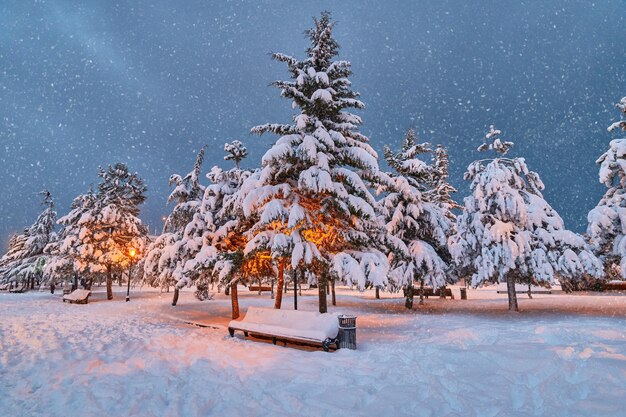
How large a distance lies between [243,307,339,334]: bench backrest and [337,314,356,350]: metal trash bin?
169 millimetres

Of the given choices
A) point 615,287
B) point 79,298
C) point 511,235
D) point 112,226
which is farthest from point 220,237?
point 615,287

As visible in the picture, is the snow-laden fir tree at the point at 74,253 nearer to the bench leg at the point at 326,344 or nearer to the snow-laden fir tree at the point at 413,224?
the snow-laden fir tree at the point at 413,224

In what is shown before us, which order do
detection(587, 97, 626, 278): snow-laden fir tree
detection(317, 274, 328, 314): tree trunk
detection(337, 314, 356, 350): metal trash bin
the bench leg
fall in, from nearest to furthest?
the bench leg, detection(337, 314, 356, 350): metal trash bin, detection(317, 274, 328, 314): tree trunk, detection(587, 97, 626, 278): snow-laden fir tree

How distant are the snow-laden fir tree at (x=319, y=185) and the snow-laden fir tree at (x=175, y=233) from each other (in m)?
6.10

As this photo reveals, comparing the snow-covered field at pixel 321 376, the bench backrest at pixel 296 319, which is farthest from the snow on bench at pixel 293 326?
the snow-covered field at pixel 321 376

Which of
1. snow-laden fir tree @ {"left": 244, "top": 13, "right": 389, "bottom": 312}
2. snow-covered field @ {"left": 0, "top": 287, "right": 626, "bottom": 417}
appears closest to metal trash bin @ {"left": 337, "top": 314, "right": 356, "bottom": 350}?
snow-covered field @ {"left": 0, "top": 287, "right": 626, "bottom": 417}

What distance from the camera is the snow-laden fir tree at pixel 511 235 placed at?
18.7 m

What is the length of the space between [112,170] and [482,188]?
3089 cm

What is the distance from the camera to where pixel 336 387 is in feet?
23.4

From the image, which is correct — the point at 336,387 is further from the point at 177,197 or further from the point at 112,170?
the point at 112,170

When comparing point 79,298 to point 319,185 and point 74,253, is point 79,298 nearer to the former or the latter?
point 74,253

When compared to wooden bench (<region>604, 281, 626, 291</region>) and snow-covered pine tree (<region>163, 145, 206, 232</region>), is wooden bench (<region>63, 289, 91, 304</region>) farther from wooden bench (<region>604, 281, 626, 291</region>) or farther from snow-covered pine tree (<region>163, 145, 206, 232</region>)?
wooden bench (<region>604, 281, 626, 291</region>)

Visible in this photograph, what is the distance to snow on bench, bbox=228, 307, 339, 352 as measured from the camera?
10.3 m

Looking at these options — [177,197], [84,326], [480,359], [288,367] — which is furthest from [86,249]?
[480,359]
